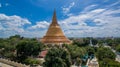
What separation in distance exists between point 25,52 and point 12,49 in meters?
8.26

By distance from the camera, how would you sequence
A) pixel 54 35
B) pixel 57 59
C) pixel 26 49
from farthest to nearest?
pixel 54 35 < pixel 26 49 < pixel 57 59

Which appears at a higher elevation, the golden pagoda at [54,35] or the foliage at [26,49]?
the golden pagoda at [54,35]

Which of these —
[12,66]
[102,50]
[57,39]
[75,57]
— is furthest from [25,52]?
[57,39]

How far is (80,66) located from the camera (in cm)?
3161

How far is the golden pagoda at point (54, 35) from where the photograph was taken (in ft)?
177

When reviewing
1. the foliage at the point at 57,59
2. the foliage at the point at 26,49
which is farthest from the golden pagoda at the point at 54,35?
the foliage at the point at 57,59

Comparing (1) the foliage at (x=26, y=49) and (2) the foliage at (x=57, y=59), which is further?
(1) the foliage at (x=26, y=49)

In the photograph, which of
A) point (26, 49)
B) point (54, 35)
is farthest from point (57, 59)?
point (54, 35)

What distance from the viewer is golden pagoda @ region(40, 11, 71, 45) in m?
54.1

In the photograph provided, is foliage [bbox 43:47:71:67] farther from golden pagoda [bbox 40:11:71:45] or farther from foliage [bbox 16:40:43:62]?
golden pagoda [bbox 40:11:71:45]

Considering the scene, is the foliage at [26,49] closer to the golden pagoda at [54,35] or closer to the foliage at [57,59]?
the foliage at [57,59]

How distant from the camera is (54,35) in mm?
55719

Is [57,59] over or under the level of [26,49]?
under

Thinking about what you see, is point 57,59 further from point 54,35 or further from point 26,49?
point 54,35
